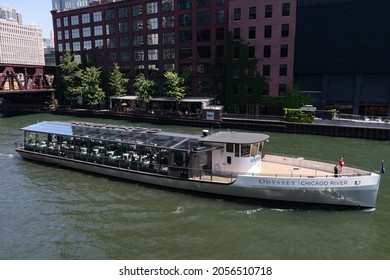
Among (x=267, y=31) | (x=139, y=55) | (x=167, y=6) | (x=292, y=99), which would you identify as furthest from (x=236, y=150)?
→ (x=139, y=55)

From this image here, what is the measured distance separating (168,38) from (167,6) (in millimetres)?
7187

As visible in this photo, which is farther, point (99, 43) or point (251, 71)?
point (99, 43)

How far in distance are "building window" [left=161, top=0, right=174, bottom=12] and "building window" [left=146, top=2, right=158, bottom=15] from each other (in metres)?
2.22

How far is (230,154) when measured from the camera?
891 inches

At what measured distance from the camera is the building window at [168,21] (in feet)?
241

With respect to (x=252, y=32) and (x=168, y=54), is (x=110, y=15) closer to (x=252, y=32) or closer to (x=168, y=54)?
(x=168, y=54)

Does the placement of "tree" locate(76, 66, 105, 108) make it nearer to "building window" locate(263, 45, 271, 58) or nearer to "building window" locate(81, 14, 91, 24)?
"building window" locate(81, 14, 91, 24)

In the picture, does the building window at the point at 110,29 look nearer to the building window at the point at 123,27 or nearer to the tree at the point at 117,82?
the building window at the point at 123,27

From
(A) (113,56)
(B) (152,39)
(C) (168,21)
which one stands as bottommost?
(A) (113,56)

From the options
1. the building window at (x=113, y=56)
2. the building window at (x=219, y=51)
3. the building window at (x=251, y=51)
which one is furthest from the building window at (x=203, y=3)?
the building window at (x=113, y=56)

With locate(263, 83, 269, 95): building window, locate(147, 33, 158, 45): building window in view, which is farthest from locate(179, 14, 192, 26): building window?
locate(263, 83, 269, 95): building window

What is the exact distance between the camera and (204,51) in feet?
229

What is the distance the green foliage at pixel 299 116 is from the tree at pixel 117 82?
41633mm
